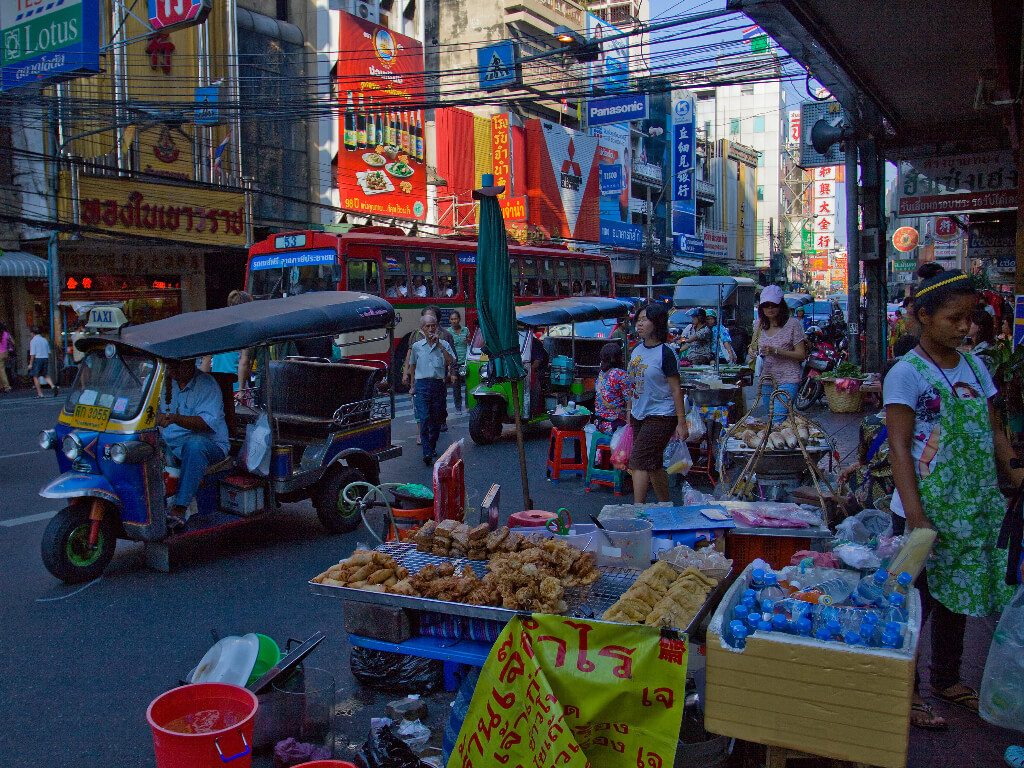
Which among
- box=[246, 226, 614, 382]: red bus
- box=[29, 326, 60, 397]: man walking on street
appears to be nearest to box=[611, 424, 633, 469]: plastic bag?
box=[246, 226, 614, 382]: red bus

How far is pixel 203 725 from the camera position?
3.12 m

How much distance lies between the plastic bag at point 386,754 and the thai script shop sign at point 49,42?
14.0 meters

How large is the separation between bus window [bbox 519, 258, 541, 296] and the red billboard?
8883mm

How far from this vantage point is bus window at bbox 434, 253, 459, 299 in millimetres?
19281

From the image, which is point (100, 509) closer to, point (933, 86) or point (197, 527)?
point (197, 527)

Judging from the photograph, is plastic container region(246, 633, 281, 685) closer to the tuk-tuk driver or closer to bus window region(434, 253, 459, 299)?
the tuk-tuk driver

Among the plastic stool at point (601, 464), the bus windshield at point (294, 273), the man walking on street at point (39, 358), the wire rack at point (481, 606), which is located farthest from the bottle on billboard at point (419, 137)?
the wire rack at point (481, 606)

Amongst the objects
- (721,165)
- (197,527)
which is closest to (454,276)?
(197,527)

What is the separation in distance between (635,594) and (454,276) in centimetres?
1665

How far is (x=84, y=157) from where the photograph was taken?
2109cm

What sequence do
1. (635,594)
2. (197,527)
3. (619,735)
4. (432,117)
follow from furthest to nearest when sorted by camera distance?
(432,117) → (197,527) → (635,594) → (619,735)

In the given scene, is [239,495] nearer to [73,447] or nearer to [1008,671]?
[73,447]

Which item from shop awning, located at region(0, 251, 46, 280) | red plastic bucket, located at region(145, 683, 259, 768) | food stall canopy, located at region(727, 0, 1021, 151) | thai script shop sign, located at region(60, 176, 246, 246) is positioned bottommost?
red plastic bucket, located at region(145, 683, 259, 768)

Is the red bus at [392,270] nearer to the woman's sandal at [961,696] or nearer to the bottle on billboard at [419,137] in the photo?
the bottle on billboard at [419,137]
